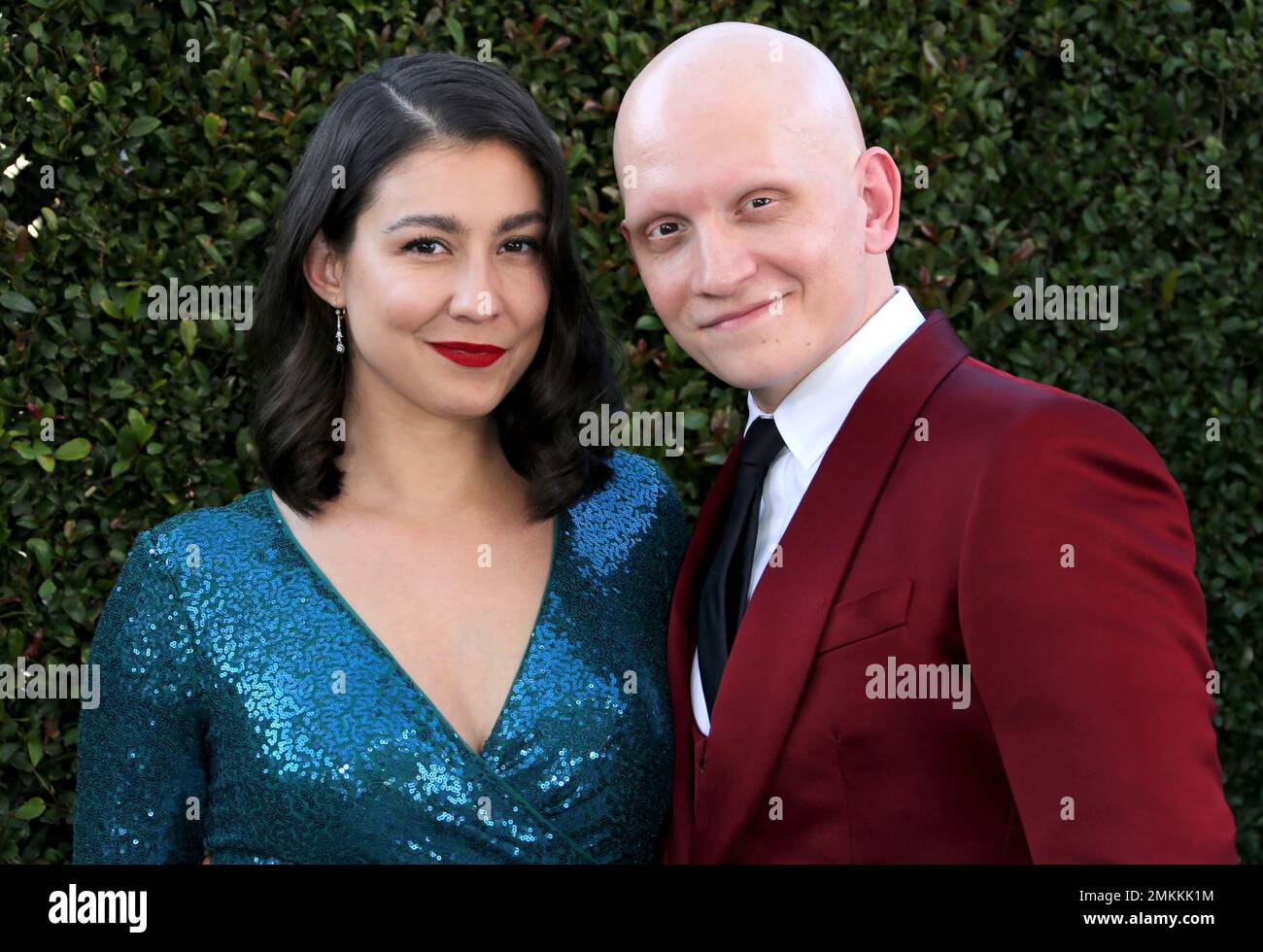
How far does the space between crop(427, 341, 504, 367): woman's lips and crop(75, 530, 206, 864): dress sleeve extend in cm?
60

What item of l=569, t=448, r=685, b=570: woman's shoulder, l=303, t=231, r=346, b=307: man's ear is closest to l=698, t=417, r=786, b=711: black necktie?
l=569, t=448, r=685, b=570: woman's shoulder

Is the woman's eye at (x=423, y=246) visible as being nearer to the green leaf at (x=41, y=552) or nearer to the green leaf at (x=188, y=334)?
the green leaf at (x=188, y=334)

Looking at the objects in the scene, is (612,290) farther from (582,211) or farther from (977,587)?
(977,587)

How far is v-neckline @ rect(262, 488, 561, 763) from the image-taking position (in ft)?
7.52

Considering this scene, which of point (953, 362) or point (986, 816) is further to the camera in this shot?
point (953, 362)

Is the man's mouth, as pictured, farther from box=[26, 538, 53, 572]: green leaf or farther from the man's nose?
box=[26, 538, 53, 572]: green leaf

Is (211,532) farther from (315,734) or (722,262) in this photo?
(722,262)

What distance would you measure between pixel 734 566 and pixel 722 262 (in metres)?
0.48

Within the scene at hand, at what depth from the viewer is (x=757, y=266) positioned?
2088 millimetres

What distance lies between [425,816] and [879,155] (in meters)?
1.26

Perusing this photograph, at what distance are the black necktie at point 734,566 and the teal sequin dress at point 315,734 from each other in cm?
22

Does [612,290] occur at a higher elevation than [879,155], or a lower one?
higher

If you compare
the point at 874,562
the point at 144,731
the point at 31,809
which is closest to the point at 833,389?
the point at 874,562
